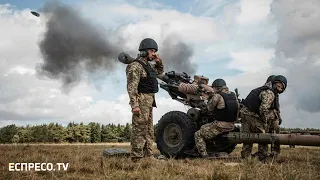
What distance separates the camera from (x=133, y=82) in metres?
8.14

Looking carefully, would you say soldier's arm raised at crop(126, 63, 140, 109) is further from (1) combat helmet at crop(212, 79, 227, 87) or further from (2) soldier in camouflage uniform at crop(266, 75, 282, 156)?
(2) soldier in camouflage uniform at crop(266, 75, 282, 156)

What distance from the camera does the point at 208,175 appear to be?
5.04 metres

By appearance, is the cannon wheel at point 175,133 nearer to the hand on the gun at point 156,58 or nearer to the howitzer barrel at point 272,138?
the howitzer barrel at point 272,138

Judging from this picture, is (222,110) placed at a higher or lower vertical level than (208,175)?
higher

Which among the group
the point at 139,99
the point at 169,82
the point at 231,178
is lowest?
the point at 231,178

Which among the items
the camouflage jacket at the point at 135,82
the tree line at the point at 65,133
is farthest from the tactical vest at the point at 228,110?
Result: the tree line at the point at 65,133

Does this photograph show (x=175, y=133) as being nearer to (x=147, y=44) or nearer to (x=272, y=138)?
(x=272, y=138)

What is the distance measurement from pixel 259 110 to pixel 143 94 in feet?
11.4

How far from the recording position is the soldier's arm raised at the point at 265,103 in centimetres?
969

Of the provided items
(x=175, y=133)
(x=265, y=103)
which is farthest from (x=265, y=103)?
(x=175, y=133)

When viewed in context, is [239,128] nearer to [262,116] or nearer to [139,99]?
[262,116]

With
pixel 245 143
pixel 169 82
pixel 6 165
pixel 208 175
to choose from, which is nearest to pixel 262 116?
pixel 245 143

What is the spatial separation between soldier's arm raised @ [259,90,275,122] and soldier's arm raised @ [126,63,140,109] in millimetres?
3622

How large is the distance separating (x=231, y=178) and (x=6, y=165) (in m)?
4.04
